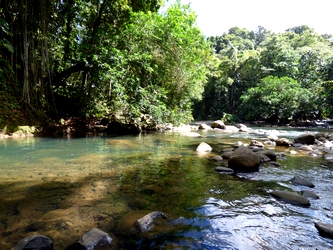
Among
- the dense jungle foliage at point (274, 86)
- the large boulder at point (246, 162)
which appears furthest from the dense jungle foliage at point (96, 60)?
the dense jungle foliage at point (274, 86)

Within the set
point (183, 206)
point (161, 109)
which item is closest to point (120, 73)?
point (161, 109)

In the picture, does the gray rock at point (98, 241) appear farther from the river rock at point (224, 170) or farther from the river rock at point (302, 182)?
the river rock at point (302, 182)

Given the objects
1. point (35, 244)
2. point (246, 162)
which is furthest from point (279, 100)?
point (35, 244)

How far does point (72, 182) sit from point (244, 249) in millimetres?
2512

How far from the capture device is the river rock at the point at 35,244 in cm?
158

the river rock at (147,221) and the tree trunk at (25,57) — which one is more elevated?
the tree trunk at (25,57)

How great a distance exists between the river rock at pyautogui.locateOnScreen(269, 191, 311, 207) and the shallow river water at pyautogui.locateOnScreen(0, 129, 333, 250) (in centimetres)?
10

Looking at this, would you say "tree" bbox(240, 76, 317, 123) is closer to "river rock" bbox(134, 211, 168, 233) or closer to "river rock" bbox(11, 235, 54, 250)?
"river rock" bbox(134, 211, 168, 233)

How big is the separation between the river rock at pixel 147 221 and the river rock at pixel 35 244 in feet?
2.30

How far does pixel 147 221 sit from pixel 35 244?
2.95ft

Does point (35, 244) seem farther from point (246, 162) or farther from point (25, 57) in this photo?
point (25, 57)

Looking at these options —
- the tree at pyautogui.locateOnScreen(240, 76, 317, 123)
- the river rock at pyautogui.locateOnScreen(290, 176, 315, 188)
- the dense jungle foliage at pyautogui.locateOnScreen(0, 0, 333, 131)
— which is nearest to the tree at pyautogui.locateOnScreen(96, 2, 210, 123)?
the dense jungle foliage at pyautogui.locateOnScreen(0, 0, 333, 131)

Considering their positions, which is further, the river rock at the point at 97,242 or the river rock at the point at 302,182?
the river rock at the point at 302,182

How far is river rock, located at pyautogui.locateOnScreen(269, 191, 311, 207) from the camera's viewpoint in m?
2.65
